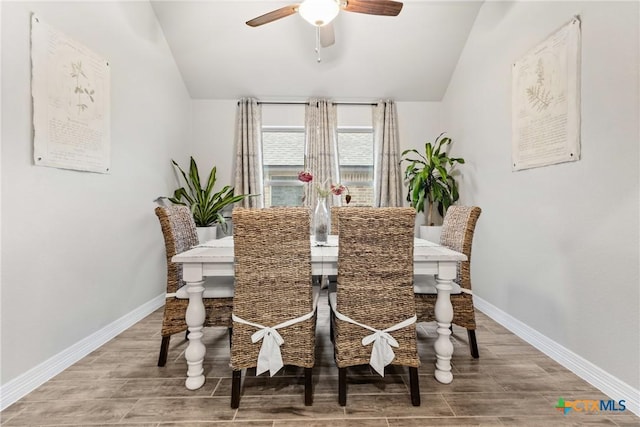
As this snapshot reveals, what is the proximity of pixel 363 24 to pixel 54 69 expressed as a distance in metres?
2.77

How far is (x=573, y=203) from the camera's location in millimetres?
1949

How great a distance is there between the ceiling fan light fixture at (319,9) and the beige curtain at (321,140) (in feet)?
6.46

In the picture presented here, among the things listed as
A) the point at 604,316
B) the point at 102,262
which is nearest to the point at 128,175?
the point at 102,262

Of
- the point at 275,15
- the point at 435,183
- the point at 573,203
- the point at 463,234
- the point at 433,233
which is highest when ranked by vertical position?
the point at 275,15

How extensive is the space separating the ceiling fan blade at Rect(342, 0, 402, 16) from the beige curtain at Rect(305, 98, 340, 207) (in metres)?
1.90

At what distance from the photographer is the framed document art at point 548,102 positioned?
193 centimetres

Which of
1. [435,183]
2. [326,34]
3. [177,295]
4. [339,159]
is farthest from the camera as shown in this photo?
[339,159]

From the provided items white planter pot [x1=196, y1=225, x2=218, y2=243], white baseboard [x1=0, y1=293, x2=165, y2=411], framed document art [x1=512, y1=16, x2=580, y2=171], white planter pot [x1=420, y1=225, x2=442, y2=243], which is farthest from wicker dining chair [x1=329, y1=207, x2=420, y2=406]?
white planter pot [x1=196, y1=225, x2=218, y2=243]

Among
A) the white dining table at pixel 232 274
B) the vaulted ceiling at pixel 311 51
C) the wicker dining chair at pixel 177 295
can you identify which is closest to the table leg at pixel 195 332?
the white dining table at pixel 232 274

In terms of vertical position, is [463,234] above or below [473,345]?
above

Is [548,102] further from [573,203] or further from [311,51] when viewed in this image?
[311,51]

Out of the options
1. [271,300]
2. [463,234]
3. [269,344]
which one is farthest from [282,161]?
[269,344]

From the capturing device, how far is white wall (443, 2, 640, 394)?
5.30ft

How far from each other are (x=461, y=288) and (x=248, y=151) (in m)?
3.02
